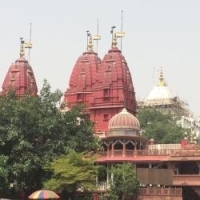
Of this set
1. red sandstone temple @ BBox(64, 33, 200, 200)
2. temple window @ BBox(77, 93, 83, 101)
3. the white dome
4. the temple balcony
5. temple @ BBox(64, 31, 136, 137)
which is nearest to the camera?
red sandstone temple @ BBox(64, 33, 200, 200)

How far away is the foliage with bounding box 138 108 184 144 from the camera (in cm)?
7269

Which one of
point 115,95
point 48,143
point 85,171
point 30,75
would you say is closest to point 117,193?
point 85,171

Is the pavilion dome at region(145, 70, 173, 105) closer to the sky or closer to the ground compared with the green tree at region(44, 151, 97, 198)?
closer to the sky

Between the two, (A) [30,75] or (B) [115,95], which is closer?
(B) [115,95]

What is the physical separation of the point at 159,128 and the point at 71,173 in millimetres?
40608

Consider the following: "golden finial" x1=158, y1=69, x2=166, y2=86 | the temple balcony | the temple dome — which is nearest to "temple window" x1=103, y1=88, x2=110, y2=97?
the temple dome

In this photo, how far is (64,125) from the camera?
38469 millimetres

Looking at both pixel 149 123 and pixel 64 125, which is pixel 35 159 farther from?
pixel 149 123

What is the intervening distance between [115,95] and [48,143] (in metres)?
17.5

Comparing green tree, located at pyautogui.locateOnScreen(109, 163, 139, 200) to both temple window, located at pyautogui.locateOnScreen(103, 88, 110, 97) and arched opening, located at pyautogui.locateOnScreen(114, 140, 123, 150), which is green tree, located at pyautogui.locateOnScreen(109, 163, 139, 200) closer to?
arched opening, located at pyautogui.locateOnScreen(114, 140, 123, 150)

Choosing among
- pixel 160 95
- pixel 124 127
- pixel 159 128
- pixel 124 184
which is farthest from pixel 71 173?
pixel 160 95

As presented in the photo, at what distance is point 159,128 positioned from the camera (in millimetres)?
74562

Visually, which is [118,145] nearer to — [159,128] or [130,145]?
[130,145]

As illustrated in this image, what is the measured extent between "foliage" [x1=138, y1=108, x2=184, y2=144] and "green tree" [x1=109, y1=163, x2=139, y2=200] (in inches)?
1420
